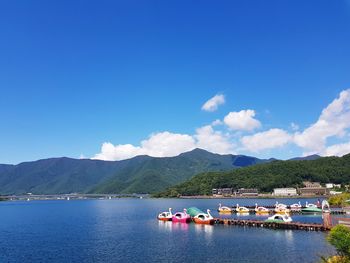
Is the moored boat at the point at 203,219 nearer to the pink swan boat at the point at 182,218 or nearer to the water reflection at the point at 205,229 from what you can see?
the water reflection at the point at 205,229

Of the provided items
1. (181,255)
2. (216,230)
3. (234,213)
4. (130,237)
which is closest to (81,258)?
(181,255)

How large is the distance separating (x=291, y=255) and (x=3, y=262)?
1841 inches

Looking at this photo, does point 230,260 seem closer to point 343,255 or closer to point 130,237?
point 343,255

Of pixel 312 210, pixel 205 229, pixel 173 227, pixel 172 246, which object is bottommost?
pixel 172 246

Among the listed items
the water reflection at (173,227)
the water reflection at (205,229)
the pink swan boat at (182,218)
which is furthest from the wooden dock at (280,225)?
the pink swan boat at (182,218)

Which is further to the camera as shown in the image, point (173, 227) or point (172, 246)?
point (173, 227)

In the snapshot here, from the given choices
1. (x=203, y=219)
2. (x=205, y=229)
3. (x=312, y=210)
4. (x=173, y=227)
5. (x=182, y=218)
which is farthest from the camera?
(x=312, y=210)

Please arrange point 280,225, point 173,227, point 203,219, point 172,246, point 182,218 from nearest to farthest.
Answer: point 172,246, point 280,225, point 173,227, point 203,219, point 182,218

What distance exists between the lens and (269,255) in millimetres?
57844

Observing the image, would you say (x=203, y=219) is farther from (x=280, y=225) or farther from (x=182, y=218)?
(x=280, y=225)

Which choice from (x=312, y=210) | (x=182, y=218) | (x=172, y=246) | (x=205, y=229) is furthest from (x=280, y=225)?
(x=312, y=210)

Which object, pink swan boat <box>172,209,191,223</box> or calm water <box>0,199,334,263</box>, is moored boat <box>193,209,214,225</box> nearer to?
pink swan boat <box>172,209,191,223</box>

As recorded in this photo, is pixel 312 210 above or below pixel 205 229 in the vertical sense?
above

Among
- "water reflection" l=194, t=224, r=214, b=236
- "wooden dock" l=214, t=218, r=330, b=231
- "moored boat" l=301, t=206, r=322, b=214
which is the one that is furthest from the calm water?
"moored boat" l=301, t=206, r=322, b=214
